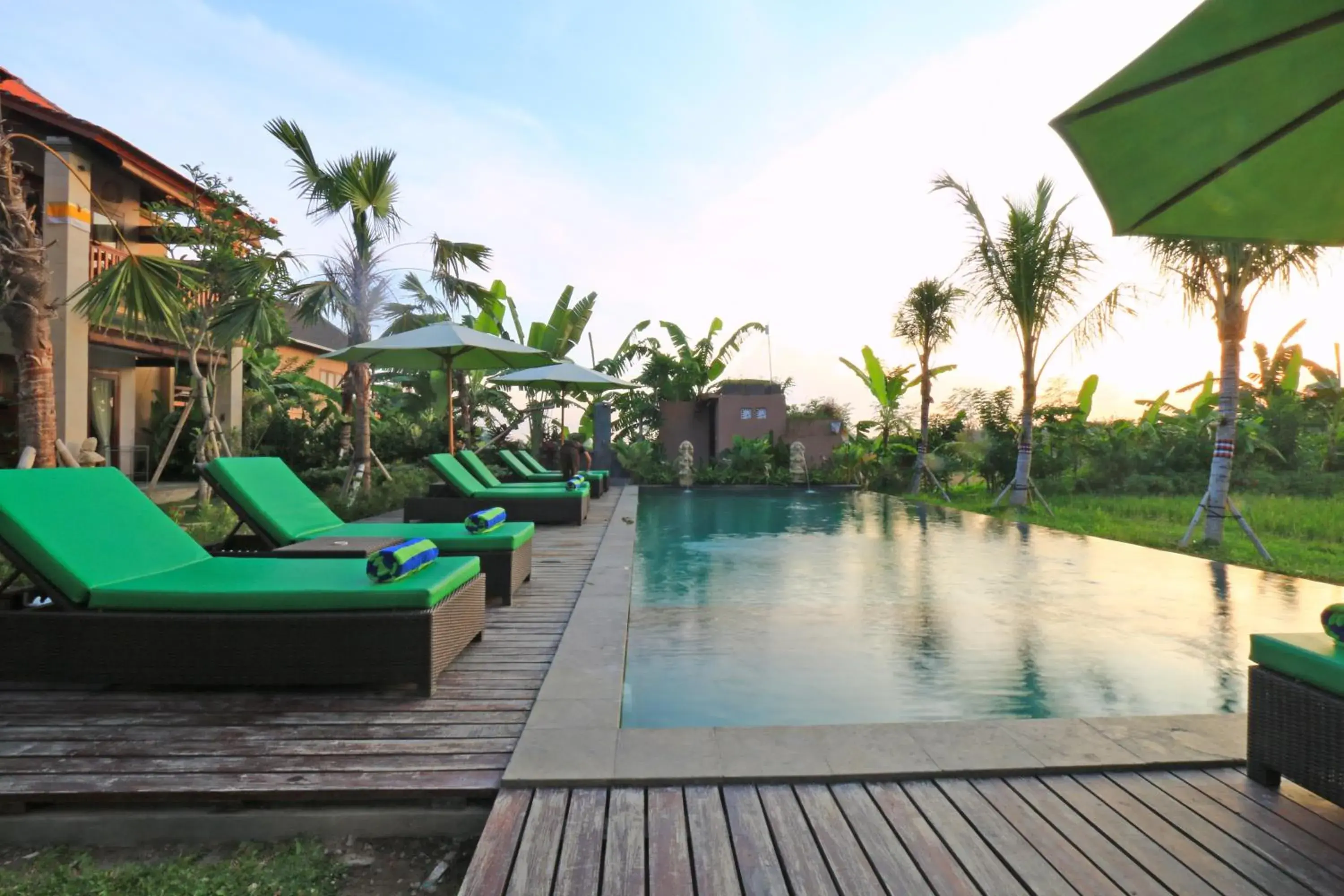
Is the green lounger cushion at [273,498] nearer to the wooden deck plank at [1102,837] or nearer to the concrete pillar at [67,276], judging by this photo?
the wooden deck plank at [1102,837]

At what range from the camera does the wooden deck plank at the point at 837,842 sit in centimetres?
182

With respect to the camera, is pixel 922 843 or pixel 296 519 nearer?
pixel 922 843

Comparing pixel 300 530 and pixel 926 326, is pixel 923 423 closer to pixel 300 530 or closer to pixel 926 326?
pixel 926 326

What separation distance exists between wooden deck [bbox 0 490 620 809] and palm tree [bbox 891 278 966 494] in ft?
44.8

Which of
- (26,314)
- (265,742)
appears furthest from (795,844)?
(26,314)

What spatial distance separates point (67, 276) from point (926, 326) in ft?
46.7

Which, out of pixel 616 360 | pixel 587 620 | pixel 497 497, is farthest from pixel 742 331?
pixel 587 620

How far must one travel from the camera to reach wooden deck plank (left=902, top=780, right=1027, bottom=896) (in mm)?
1812

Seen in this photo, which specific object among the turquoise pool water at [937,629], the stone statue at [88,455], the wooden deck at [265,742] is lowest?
the turquoise pool water at [937,629]

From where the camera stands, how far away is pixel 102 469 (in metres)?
3.85

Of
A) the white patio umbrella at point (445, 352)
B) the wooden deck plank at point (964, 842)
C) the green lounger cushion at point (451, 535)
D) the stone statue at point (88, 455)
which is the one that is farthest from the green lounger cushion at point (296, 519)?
the white patio umbrella at point (445, 352)

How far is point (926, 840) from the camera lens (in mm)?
2014

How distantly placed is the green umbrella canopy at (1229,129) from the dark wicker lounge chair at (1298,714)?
144cm

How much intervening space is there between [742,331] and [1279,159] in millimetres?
17344
